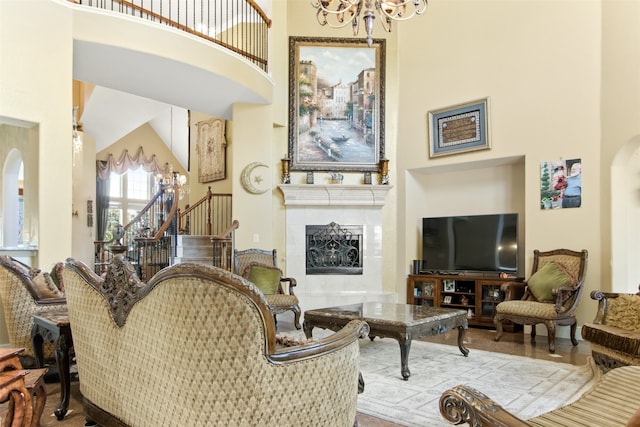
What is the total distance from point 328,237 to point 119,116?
18.0 feet

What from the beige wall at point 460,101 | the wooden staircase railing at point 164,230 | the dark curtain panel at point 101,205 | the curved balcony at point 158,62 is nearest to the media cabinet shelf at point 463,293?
the beige wall at point 460,101

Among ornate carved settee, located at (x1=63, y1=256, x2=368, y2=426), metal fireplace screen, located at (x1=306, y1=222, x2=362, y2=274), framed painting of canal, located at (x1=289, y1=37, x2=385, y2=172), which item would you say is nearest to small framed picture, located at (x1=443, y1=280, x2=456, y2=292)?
metal fireplace screen, located at (x1=306, y1=222, x2=362, y2=274)

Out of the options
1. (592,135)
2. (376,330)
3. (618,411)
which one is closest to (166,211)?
(376,330)

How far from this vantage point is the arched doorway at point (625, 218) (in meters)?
4.91

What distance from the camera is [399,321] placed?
364 centimetres

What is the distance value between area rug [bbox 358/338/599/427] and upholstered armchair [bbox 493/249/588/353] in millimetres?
638

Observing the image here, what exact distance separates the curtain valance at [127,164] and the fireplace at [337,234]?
247 inches

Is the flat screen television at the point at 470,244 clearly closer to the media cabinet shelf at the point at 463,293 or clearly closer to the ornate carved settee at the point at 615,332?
the media cabinet shelf at the point at 463,293

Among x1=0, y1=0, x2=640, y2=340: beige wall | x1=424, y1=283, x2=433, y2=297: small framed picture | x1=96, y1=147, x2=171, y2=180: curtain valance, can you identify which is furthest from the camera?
x1=96, y1=147, x2=171, y2=180: curtain valance

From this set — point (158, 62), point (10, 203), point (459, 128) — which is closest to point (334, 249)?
point (459, 128)

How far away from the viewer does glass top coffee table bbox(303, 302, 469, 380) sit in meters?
3.55

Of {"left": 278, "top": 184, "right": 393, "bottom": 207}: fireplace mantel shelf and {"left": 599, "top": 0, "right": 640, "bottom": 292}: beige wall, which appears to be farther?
{"left": 278, "top": 184, "right": 393, "bottom": 207}: fireplace mantel shelf

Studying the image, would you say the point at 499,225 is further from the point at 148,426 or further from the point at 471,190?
the point at 148,426

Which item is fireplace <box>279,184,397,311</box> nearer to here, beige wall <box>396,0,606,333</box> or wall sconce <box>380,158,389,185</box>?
A: wall sconce <box>380,158,389,185</box>
